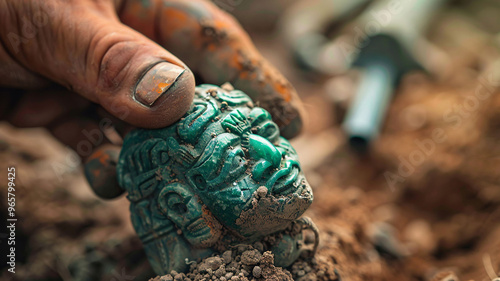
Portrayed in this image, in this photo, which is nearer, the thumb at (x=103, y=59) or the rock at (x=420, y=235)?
the thumb at (x=103, y=59)

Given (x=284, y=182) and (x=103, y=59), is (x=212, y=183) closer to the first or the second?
(x=284, y=182)

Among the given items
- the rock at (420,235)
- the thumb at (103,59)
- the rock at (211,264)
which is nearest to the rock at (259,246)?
the rock at (211,264)

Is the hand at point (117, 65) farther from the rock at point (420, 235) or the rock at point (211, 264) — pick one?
the rock at point (420, 235)

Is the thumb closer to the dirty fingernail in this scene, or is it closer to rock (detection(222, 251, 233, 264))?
the dirty fingernail

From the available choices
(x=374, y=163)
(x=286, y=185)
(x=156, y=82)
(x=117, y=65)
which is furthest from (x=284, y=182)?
Result: (x=374, y=163)

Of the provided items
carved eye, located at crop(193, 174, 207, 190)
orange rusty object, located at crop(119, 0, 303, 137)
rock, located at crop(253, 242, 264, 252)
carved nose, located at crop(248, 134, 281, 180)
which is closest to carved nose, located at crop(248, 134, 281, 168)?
carved nose, located at crop(248, 134, 281, 180)

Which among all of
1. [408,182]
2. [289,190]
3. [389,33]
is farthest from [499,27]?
[289,190]
